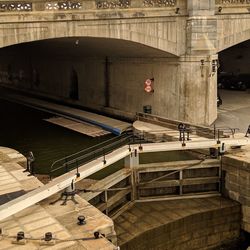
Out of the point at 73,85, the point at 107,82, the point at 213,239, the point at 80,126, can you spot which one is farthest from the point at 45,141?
the point at 73,85

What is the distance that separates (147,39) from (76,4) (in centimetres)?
482

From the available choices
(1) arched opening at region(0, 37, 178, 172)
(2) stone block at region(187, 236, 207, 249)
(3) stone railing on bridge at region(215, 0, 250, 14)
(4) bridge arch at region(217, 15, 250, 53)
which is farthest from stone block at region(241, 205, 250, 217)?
(3) stone railing on bridge at region(215, 0, 250, 14)

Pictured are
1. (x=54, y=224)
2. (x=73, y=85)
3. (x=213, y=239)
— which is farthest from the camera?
(x=73, y=85)

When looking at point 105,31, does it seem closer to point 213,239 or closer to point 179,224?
point 179,224

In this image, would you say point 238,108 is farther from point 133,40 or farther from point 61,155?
point 61,155

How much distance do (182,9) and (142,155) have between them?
963cm

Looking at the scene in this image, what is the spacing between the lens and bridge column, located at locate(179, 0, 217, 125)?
24.3m

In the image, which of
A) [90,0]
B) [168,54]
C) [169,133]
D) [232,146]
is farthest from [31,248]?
[168,54]

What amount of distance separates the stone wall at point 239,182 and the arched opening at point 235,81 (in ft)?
35.1

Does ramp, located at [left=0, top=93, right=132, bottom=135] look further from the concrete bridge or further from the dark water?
the concrete bridge

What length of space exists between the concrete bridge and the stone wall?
7.52 m

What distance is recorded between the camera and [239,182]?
1759 cm

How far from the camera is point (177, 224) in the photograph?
16.0m

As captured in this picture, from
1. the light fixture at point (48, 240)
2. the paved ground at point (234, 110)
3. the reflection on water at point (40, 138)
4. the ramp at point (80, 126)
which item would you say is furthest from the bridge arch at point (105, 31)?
the light fixture at point (48, 240)
